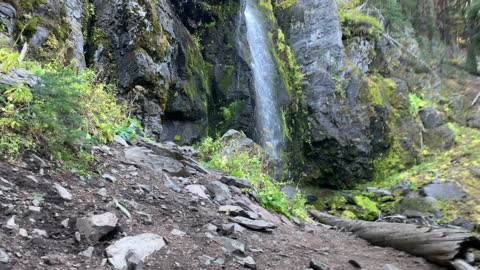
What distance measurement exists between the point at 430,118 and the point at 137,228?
17.4 m

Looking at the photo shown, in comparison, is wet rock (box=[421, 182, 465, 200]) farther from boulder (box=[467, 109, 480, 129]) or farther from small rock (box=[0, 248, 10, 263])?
small rock (box=[0, 248, 10, 263])

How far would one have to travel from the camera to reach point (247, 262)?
3516 mm

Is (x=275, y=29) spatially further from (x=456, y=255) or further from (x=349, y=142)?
(x=456, y=255)

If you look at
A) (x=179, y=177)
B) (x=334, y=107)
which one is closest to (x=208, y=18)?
(x=334, y=107)

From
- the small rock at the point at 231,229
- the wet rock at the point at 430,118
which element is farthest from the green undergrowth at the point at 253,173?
the wet rock at the point at 430,118

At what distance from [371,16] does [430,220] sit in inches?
430

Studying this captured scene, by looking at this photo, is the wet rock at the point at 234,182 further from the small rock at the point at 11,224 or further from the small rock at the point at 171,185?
the small rock at the point at 11,224

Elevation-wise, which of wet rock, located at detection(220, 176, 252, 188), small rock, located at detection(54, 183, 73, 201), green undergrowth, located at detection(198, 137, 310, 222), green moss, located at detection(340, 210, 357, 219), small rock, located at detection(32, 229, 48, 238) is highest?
green moss, located at detection(340, 210, 357, 219)

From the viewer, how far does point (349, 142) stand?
1558 cm

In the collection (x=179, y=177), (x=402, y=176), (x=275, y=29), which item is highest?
(x=275, y=29)

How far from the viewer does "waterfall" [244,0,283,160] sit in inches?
545

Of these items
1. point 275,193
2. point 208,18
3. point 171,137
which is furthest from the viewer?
point 208,18

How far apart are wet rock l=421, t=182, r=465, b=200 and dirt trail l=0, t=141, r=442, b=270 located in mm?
8422

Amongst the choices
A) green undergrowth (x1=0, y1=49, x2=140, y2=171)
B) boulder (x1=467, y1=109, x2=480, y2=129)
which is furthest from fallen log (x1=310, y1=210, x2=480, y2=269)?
boulder (x1=467, y1=109, x2=480, y2=129)
